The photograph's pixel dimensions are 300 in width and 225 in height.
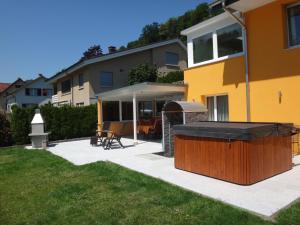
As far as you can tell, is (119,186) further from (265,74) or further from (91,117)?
(91,117)

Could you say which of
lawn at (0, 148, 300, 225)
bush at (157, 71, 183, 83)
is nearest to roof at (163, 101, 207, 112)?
lawn at (0, 148, 300, 225)

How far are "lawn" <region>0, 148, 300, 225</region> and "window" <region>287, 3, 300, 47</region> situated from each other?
6.28 meters

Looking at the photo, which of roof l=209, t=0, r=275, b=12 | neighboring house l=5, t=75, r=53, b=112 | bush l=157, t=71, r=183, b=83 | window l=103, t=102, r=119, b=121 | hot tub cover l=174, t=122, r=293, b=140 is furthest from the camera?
neighboring house l=5, t=75, r=53, b=112

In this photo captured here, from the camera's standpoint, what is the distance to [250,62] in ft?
34.2

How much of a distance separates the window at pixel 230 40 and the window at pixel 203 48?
0.53 meters

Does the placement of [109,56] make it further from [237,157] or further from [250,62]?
[237,157]

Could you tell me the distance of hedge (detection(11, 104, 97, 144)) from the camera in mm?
17031

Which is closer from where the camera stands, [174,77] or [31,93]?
[174,77]

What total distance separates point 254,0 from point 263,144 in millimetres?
5460

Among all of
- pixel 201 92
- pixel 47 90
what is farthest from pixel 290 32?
pixel 47 90

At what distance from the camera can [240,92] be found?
1082cm

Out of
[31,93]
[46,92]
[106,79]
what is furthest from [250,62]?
[46,92]

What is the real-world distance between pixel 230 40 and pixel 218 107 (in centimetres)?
282

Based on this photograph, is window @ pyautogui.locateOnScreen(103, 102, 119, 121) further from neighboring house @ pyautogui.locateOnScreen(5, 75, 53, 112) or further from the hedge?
neighboring house @ pyautogui.locateOnScreen(5, 75, 53, 112)
